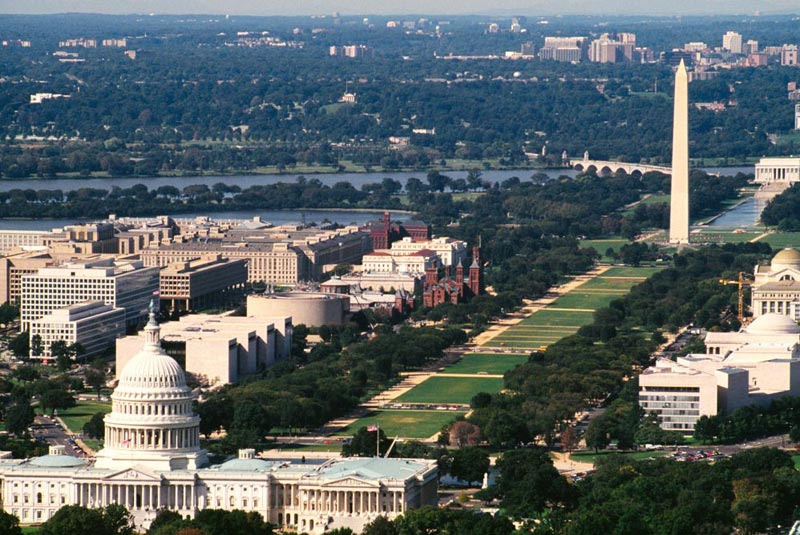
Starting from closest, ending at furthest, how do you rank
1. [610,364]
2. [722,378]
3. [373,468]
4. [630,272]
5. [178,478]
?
[373,468] → [178,478] → [722,378] → [610,364] → [630,272]

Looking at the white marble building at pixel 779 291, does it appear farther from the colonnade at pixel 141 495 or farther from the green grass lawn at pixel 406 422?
the colonnade at pixel 141 495

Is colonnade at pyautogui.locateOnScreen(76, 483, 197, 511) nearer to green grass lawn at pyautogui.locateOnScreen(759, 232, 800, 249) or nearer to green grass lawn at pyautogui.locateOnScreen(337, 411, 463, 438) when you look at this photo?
green grass lawn at pyautogui.locateOnScreen(337, 411, 463, 438)

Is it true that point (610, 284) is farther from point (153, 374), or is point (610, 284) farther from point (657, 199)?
point (153, 374)

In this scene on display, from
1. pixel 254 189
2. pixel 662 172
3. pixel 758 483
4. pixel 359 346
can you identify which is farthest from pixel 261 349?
pixel 662 172

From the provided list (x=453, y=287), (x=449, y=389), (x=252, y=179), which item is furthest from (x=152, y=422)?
(x=252, y=179)

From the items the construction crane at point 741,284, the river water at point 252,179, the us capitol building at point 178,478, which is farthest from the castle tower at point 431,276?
the river water at point 252,179
